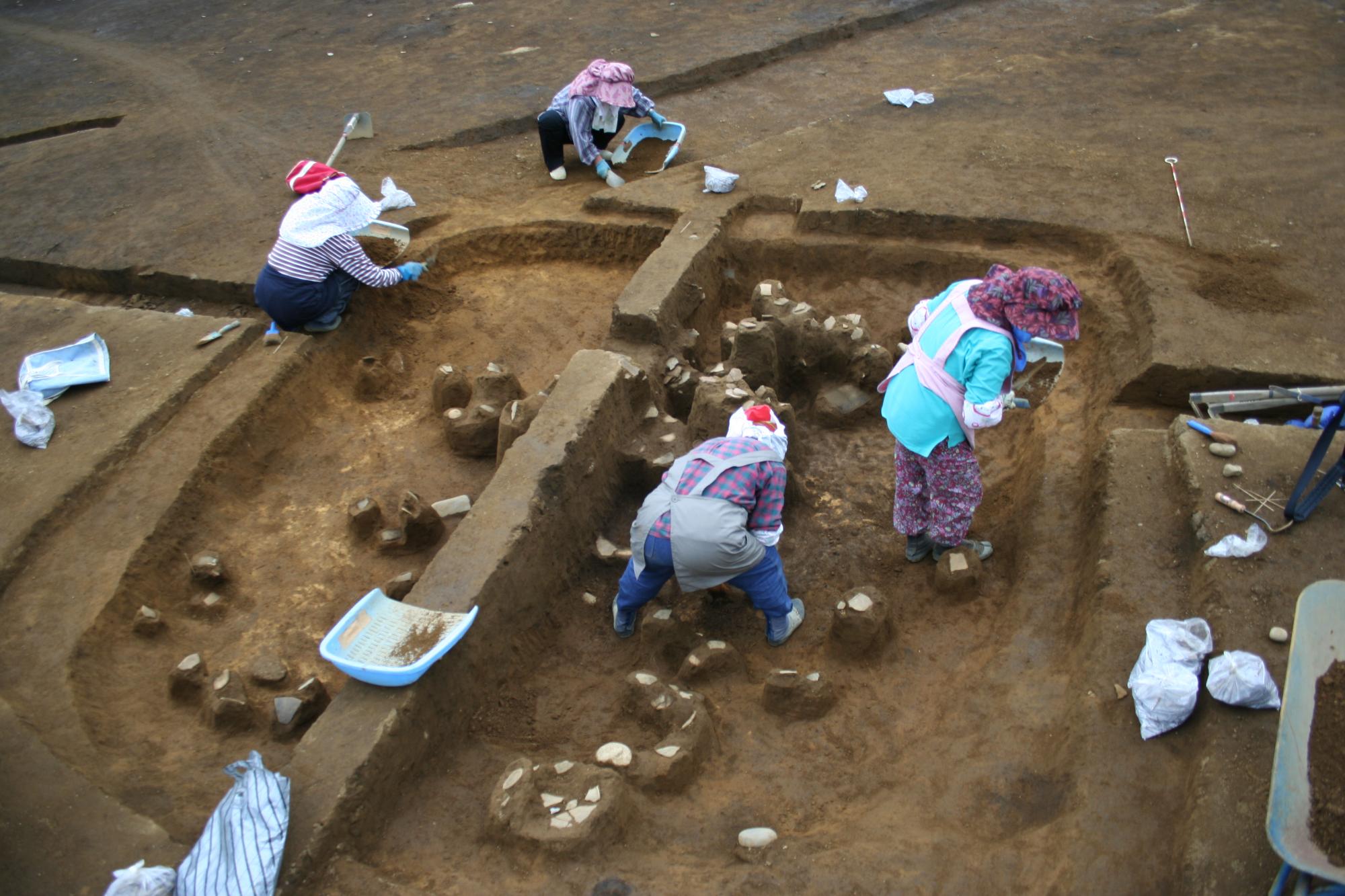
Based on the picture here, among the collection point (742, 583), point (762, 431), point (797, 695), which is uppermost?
point (762, 431)

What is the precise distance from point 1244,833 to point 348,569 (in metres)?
3.80

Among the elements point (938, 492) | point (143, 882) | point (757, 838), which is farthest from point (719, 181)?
point (143, 882)

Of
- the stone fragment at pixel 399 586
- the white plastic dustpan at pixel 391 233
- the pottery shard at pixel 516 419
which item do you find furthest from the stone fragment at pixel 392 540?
the white plastic dustpan at pixel 391 233

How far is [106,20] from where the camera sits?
1180 centimetres

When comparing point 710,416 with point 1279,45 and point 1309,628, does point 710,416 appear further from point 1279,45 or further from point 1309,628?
point 1279,45

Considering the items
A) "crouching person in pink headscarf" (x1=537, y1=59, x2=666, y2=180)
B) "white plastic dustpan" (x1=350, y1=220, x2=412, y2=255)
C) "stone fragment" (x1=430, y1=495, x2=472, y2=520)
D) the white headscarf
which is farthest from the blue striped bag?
"crouching person in pink headscarf" (x1=537, y1=59, x2=666, y2=180)

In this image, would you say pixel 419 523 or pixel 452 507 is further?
pixel 452 507

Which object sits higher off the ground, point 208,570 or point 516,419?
point 516,419

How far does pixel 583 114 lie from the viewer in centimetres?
692

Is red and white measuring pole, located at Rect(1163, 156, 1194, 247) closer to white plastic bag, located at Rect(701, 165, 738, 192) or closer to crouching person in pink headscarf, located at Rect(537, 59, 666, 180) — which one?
white plastic bag, located at Rect(701, 165, 738, 192)

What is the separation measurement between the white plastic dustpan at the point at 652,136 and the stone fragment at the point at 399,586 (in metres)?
Answer: 4.25

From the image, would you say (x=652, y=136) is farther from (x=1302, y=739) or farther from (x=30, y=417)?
(x=1302, y=739)

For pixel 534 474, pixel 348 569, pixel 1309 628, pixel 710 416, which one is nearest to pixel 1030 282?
pixel 1309 628

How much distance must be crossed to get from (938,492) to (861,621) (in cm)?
69
